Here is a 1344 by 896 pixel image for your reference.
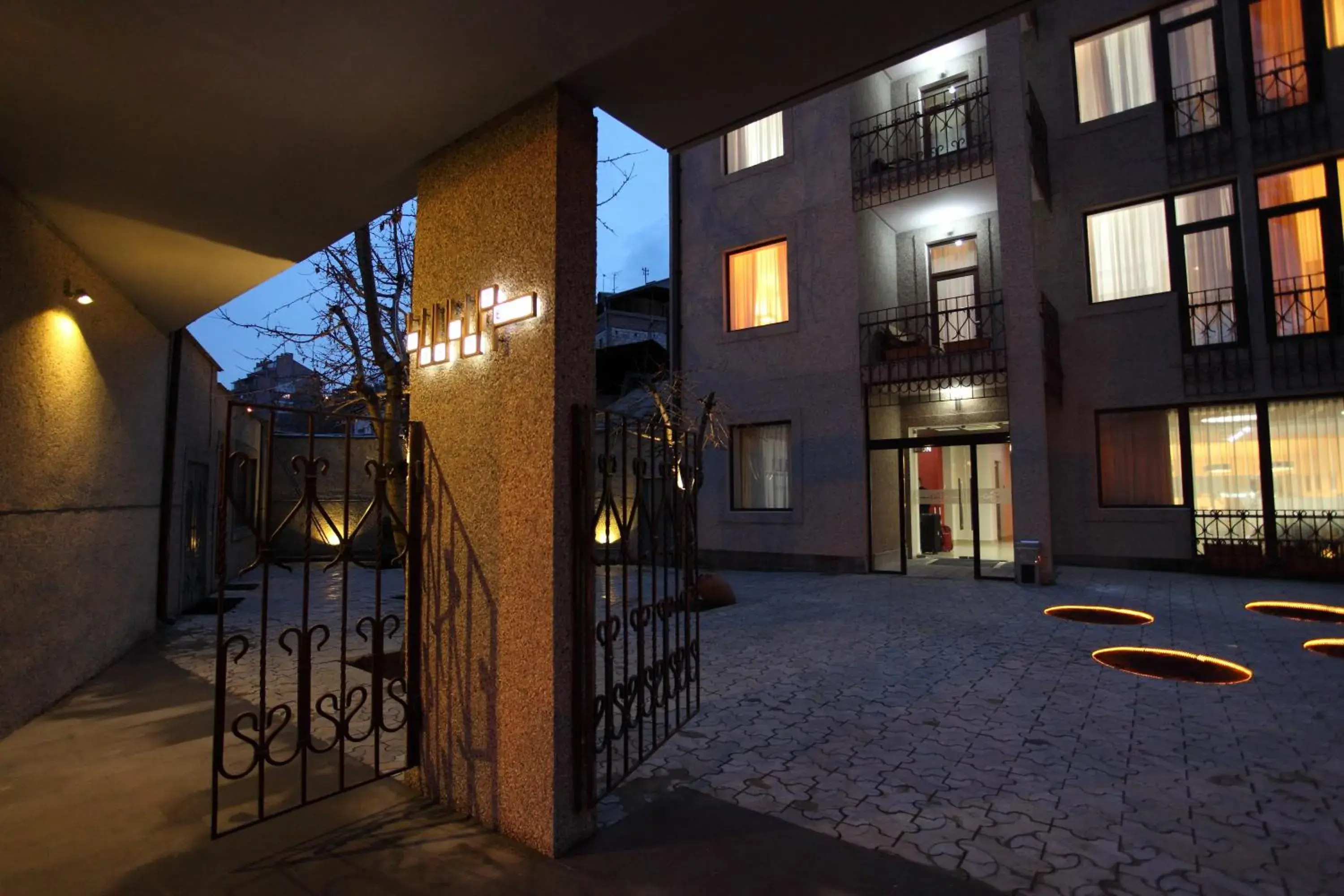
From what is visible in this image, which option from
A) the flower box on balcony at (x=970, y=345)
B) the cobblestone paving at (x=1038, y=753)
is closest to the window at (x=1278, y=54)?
the flower box on balcony at (x=970, y=345)

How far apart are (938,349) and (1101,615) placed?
4.91 metres

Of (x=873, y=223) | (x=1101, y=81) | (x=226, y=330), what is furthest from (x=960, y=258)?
(x=226, y=330)

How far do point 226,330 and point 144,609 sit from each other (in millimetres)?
168397

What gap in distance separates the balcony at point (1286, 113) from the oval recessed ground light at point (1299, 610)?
7331 mm

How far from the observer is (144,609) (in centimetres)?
745

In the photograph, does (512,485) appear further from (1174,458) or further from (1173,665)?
(1174,458)

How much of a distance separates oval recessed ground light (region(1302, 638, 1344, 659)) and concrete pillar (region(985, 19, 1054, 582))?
3.59 meters

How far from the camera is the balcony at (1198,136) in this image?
11242mm

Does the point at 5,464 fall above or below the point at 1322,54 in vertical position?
below

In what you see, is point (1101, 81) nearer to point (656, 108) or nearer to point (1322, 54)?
point (1322, 54)

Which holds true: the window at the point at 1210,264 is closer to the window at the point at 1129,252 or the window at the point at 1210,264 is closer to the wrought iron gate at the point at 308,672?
the window at the point at 1129,252

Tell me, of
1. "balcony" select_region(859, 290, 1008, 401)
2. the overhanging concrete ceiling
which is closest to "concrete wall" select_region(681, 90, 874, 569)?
"balcony" select_region(859, 290, 1008, 401)

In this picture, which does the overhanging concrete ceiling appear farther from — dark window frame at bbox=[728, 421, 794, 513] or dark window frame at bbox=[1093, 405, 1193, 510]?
dark window frame at bbox=[1093, 405, 1193, 510]

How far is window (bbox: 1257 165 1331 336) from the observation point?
1059 centimetres
